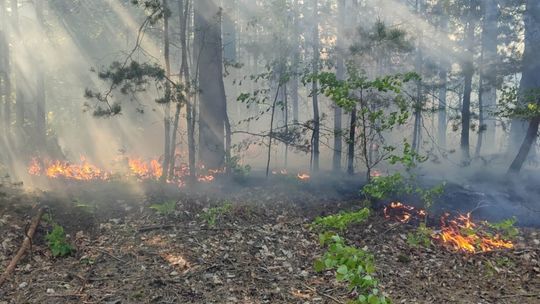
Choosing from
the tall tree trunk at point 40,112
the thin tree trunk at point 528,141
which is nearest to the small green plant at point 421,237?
the thin tree trunk at point 528,141

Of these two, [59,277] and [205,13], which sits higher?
[205,13]

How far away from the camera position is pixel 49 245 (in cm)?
699

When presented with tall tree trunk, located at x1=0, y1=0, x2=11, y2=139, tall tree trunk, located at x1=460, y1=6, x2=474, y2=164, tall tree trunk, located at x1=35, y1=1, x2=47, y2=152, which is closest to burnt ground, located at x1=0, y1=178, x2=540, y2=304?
tall tree trunk, located at x1=35, y1=1, x2=47, y2=152

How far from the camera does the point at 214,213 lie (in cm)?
891

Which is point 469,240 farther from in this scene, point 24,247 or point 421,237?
point 24,247

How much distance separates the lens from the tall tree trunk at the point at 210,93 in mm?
13891

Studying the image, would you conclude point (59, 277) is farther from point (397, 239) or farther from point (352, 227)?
point (397, 239)

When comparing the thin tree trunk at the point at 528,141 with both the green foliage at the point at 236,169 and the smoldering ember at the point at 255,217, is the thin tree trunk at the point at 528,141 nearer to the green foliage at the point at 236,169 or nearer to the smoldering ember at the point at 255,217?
the smoldering ember at the point at 255,217

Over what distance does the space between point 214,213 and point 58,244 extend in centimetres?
312

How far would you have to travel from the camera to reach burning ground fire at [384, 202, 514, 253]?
7918mm

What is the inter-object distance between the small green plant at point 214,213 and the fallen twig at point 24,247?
313 centimetres

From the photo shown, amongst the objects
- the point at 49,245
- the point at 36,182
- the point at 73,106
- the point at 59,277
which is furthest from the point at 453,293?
the point at 73,106

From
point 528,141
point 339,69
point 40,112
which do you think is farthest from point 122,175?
point 528,141

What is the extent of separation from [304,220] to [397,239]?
Answer: 2061mm
